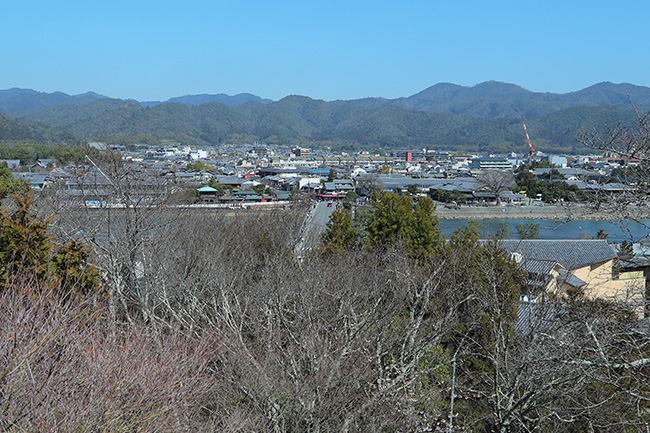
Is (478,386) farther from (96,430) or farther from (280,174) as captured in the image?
(280,174)

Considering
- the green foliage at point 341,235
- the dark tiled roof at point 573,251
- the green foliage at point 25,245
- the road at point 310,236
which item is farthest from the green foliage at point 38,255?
the dark tiled roof at point 573,251

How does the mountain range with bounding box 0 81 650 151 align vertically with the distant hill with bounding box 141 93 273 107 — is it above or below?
below

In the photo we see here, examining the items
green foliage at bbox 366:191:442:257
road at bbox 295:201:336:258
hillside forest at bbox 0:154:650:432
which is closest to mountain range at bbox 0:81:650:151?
road at bbox 295:201:336:258

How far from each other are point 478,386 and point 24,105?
117 meters

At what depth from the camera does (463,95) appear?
124250mm

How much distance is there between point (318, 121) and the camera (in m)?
83.2

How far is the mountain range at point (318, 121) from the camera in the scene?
170 ft

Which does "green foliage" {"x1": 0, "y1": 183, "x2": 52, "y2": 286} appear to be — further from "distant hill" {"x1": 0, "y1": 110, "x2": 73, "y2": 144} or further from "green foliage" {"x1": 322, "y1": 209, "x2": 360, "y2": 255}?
"distant hill" {"x1": 0, "y1": 110, "x2": 73, "y2": 144}

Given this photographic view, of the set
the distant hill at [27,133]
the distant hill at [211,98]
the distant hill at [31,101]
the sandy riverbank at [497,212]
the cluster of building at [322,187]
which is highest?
the distant hill at [211,98]

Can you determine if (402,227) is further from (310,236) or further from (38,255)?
(38,255)

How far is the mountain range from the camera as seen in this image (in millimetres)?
51688

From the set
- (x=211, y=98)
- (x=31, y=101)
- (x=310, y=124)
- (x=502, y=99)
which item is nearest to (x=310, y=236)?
(x=310, y=124)

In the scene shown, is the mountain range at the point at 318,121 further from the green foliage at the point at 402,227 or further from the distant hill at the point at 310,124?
the green foliage at the point at 402,227

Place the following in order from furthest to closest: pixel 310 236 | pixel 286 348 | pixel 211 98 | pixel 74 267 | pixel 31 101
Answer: pixel 211 98, pixel 31 101, pixel 310 236, pixel 74 267, pixel 286 348
